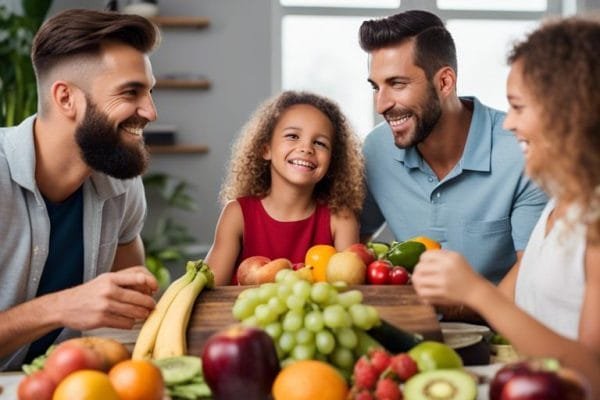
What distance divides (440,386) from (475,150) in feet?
4.91

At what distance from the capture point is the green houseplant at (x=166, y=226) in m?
5.46

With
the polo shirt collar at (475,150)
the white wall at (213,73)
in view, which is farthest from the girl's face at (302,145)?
the white wall at (213,73)

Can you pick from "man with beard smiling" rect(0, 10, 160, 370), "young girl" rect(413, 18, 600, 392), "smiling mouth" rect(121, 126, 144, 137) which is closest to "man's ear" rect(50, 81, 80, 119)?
"man with beard smiling" rect(0, 10, 160, 370)

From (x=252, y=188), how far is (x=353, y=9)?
358 cm

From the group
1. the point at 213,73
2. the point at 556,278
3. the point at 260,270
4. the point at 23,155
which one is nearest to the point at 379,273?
the point at 260,270

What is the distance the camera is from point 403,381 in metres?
1.31

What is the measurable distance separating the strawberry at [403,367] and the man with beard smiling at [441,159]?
4.46 feet

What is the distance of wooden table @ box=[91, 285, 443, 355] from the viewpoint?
1.62m

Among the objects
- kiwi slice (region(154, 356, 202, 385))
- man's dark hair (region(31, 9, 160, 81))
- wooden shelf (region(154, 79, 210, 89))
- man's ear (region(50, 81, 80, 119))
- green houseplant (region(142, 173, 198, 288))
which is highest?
man's dark hair (region(31, 9, 160, 81))

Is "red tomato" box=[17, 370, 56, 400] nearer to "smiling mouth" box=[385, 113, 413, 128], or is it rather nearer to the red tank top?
the red tank top

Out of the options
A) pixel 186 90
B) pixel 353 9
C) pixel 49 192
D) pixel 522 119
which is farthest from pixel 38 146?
pixel 353 9

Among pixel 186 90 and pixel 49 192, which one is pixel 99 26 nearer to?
pixel 49 192

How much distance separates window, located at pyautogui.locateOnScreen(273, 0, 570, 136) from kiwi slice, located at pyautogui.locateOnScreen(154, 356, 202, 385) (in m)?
4.53

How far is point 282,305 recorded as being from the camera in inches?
56.9
